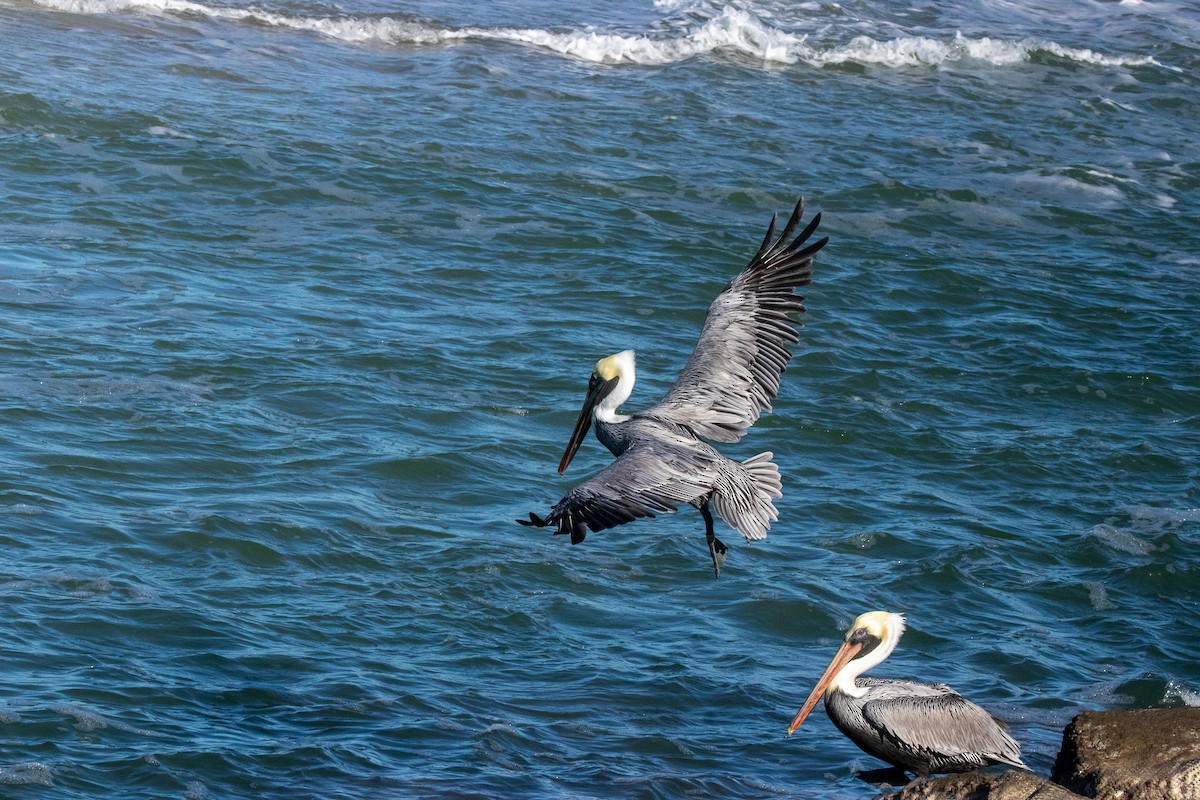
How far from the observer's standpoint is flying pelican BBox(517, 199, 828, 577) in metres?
6.84

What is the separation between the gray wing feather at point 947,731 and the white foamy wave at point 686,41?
1402 centimetres

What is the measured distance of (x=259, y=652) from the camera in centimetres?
725

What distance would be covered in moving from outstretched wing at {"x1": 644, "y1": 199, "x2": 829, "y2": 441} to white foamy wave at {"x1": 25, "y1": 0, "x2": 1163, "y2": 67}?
1156cm

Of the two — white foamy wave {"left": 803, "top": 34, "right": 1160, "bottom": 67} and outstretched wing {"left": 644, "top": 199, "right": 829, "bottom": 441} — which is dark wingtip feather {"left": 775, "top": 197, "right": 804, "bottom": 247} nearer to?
outstretched wing {"left": 644, "top": 199, "right": 829, "bottom": 441}

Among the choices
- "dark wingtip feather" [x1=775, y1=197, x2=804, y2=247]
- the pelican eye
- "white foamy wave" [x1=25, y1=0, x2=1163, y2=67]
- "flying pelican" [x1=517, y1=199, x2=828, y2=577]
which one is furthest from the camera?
"white foamy wave" [x1=25, y1=0, x2=1163, y2=67]

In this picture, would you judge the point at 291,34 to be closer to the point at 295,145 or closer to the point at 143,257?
the point at 295,145

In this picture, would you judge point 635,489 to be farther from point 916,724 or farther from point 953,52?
point 953,52

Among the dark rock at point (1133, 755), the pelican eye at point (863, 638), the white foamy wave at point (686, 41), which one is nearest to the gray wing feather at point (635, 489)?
the pelican eye at point (863, 638)

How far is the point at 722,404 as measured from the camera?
25.0 feet

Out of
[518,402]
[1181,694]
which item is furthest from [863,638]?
[518,402]

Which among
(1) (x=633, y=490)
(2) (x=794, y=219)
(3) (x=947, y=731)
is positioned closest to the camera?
(3) (x=947, y=731)

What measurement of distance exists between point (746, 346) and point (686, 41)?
12884mm

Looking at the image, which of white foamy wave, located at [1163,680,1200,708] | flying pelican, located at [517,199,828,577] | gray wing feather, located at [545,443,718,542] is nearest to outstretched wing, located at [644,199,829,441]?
flying pelican, located at [517,199,828,577]

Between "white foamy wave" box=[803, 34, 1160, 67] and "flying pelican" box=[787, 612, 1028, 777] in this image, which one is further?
"white foamy wave" box=[803, 34, 1160, 67]
